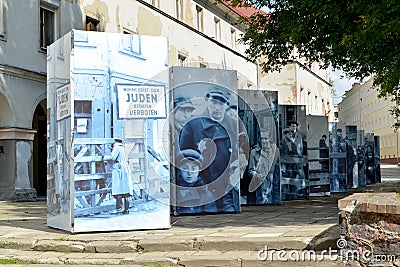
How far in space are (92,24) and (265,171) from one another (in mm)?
12990

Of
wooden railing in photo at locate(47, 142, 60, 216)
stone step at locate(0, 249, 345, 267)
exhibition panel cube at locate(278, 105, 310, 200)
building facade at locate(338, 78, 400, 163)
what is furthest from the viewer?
building facade at locate(338, 78, 400, 163)

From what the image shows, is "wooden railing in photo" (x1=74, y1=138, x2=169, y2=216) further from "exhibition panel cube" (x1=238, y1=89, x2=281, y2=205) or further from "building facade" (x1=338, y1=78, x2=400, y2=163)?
"building facade" (x1=338, y1=78, x2=400, y2=163)

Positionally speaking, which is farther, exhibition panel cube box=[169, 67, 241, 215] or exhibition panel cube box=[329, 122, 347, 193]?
exhibition panel cube box=[329, 122, 347, 193]

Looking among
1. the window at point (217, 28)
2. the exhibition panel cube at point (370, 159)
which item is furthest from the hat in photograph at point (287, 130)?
the window at point (217, 28)

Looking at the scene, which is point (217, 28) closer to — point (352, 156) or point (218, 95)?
point (352, 156)

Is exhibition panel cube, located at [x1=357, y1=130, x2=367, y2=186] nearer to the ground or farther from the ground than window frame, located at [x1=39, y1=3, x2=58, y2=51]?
nearer to the ground

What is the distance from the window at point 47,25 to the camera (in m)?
23.0

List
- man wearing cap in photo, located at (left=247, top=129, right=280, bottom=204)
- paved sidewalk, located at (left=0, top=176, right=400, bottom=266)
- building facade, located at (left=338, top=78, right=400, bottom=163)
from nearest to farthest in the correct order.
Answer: paved sidewalk, located at (left=0, top=176, right=400, bottom=266), man wearing cap in photo, located at (left=247, top=129, right=280, bottom=204), building facade, located at (left=338, top=78, right=400, bottom=163)

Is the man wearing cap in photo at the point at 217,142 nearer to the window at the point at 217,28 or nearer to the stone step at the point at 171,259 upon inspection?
the stone step at the point at 171,259

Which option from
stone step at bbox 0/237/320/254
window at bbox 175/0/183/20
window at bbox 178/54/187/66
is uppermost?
window at bbox 175/0/183/20

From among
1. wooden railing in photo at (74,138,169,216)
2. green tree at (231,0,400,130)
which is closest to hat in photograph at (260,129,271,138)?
green tree at (231,0,400,130)

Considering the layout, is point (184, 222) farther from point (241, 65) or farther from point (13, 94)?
point (241, 65)

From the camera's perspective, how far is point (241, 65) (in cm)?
4272

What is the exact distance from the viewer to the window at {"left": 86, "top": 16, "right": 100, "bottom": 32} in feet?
83.4
